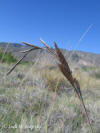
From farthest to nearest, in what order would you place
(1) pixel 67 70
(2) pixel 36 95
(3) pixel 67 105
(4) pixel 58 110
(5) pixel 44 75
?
(5) pixel 44 75
(2) pixel 36 95
(3) pixel 67 105
(4) pixel 58 110
(1) pixel 67 70

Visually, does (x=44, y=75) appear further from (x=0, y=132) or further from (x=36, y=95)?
(x=0, y=132)

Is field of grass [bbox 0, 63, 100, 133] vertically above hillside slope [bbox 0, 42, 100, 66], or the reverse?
hillside slope [bbox 0, 42, 100, 66]

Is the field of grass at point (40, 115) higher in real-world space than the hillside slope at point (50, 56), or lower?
lower

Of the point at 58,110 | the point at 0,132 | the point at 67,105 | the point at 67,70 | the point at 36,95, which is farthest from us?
the point at 36,95

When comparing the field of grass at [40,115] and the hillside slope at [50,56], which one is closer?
the field of grass at [40,115]

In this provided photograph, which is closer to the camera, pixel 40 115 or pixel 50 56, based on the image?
pixel 40 115

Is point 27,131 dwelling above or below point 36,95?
below

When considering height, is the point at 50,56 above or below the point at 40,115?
above

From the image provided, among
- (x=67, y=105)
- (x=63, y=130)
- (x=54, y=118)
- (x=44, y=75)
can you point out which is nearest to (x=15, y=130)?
(x=63, y=130)

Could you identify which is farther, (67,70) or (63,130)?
(63,130)

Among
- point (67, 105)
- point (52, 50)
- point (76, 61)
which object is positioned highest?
point (76, 61)

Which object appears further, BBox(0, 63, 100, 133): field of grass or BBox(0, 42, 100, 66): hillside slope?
BBox(0, 42, 100, 66): hillside slope
